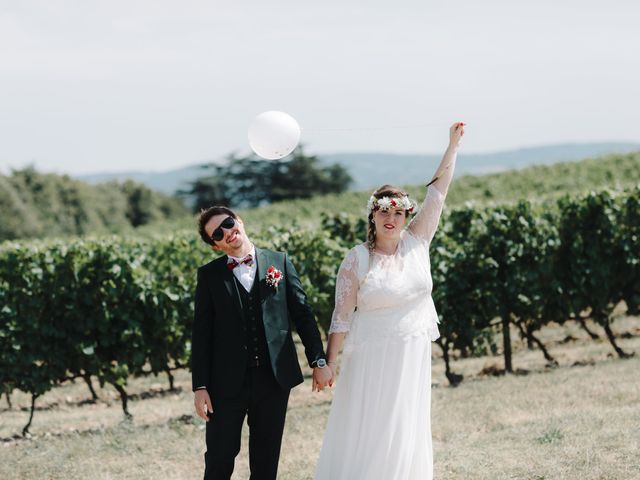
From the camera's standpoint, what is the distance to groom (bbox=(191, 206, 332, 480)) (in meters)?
5.08

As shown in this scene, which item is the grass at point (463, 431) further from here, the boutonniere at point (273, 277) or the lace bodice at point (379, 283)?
the boutonniere at point (273, 277)

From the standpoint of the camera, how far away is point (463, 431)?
840 centimetres

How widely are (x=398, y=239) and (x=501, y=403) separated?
461cm

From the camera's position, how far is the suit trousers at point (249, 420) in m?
5.07

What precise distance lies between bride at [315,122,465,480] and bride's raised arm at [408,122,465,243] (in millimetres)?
93

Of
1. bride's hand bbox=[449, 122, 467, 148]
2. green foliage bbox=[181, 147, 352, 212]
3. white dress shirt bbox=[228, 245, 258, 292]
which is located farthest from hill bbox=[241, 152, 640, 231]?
green foliage bbox=[181, 147, 352, 212]

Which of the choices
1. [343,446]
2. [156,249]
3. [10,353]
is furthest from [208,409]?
[156,249]

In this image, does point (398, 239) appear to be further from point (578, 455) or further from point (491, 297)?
point (491, 297)

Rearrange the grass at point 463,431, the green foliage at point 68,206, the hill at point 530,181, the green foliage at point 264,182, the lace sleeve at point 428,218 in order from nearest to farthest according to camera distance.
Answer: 1. the lace sleeve at point 428,218
2. the grass at point 463,431
3. the hill at point 530,181
4. the green foliage at point 68,206
5. the green foliage at point 264,182

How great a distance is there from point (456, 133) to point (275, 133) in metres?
1.18

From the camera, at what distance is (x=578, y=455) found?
22.2ft

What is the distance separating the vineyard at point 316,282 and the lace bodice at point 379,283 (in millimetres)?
5552

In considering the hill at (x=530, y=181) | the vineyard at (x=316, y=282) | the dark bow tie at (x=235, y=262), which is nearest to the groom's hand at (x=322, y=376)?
the dark bow tie at (x=235, y=262)

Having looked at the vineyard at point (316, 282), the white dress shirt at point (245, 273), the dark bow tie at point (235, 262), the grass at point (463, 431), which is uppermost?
the dark bow tie at point (235, 262)
